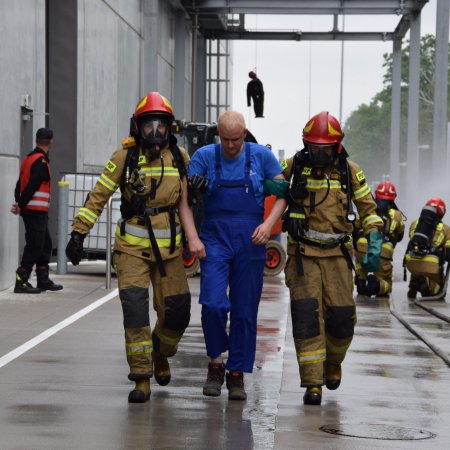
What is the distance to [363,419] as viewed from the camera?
310 inches

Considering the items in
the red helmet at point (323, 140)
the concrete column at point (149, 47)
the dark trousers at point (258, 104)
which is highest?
the concrete column at point (149, 47)

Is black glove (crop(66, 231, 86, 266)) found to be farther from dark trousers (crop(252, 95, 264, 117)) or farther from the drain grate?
dark trousers (crop(252, 95, 264, 117))

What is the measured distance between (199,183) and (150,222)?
0.40m

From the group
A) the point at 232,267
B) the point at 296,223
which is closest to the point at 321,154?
the point at 296,223

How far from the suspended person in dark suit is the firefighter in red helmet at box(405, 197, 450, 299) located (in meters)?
12.2

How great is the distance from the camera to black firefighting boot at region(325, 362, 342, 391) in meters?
8.76

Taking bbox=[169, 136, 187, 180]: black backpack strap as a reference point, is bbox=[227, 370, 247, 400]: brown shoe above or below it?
below

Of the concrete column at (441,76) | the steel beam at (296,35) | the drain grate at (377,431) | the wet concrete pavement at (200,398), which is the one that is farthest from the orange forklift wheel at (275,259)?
the steel beam at (296,35)

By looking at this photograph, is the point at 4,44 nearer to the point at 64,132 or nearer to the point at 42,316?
the point at 42,316

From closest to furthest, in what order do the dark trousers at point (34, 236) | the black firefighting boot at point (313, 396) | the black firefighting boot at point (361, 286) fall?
the black firefighting boot at point (313, 396) < the dark trousers at point (34, 236) < the black firefighting boot at point (361, 286)

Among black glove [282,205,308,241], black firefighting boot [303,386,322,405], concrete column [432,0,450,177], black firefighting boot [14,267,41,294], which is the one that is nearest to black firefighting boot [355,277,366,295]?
black firefighting boot [14,267,41,294]

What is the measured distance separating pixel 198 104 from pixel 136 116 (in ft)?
130

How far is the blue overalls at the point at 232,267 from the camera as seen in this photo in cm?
849

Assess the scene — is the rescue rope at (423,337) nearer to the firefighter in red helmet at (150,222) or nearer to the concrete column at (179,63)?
the firefighter in red helmet at (150,222)
